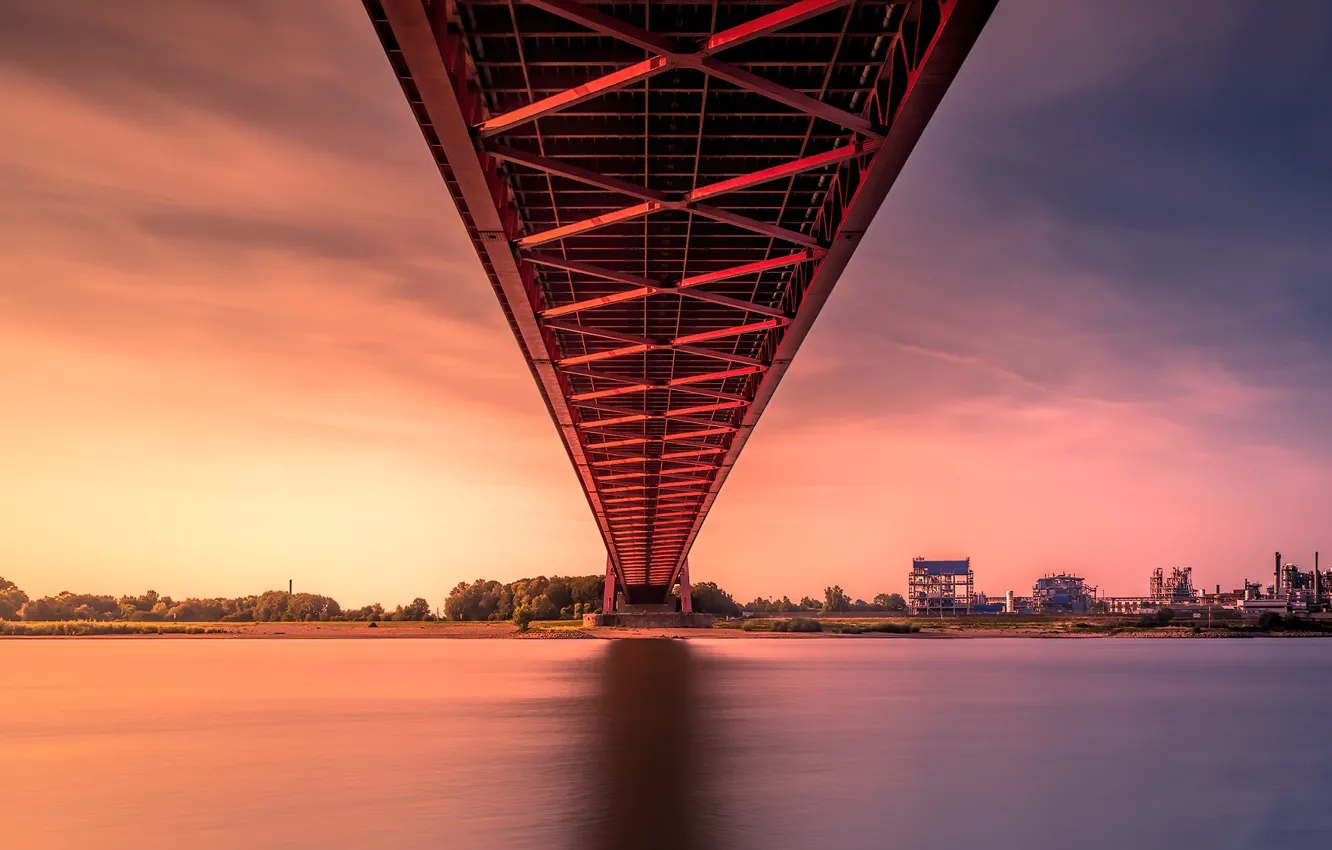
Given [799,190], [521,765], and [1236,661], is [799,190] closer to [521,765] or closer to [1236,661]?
[521,765]

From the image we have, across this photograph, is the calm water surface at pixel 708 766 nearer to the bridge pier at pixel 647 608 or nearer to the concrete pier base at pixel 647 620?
the bridge pier at pixel 647 608

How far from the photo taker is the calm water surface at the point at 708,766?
1670cm

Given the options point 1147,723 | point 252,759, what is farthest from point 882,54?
point 1147,723

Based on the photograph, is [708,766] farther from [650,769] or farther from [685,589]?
[685,589]

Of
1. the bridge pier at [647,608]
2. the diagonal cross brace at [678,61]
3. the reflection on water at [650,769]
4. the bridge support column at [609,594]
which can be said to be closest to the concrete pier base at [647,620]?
the bridge pier at [647,608]

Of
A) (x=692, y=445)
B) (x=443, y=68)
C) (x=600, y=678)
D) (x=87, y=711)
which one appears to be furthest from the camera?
(x=692, y=445)

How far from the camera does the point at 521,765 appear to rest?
22.8 metres

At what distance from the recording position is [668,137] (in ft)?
75.4

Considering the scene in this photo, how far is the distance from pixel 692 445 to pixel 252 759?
3302cm

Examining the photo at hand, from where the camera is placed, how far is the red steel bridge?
649 inches

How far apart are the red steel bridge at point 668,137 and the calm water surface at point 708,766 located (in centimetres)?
1117

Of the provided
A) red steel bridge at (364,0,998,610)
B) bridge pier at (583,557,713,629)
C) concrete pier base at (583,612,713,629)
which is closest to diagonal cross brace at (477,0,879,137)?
red steel bridge at (364,0,998,610)

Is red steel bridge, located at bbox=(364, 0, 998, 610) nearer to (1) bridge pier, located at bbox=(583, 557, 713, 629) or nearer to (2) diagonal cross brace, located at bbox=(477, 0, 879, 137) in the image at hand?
(2) diagonal cross brace, located at bbox=(477, 0, 879, 137)

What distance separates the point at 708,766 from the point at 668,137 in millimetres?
13073
